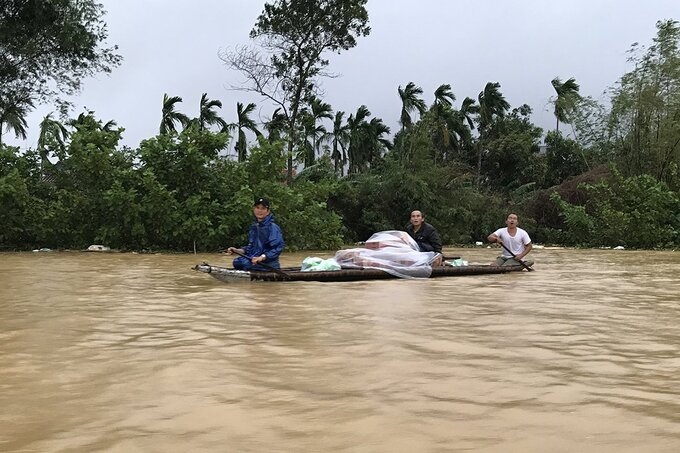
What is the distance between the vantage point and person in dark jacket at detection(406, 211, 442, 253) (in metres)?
9.62

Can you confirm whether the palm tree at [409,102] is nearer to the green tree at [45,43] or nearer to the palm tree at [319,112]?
the palm tree at [319,112]

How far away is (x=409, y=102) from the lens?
1278 inches

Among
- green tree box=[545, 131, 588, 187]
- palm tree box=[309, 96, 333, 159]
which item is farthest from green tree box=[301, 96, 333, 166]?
green tree box=[545, 131, 588, 187]

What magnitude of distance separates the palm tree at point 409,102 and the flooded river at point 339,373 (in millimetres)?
26310

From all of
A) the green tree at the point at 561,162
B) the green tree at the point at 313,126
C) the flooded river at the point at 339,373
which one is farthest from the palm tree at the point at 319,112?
the flooded river at the point at 339,373

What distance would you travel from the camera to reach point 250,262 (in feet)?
28.1

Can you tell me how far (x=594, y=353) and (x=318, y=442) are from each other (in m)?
2.22

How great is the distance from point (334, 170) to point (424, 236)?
18.2 m

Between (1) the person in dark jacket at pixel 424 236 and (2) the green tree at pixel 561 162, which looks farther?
(2) the green tree at pixel 561 162

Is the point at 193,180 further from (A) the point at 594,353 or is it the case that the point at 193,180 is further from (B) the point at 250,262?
(A) the point at 594,353

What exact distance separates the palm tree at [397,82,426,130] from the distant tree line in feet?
0.23

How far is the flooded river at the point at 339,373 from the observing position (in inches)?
97.5

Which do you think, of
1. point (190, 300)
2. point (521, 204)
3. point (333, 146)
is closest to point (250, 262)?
point (190, 300)

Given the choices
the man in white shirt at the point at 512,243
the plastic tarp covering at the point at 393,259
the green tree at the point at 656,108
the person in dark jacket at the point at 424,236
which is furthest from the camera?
the green tree at the point at 656,108
